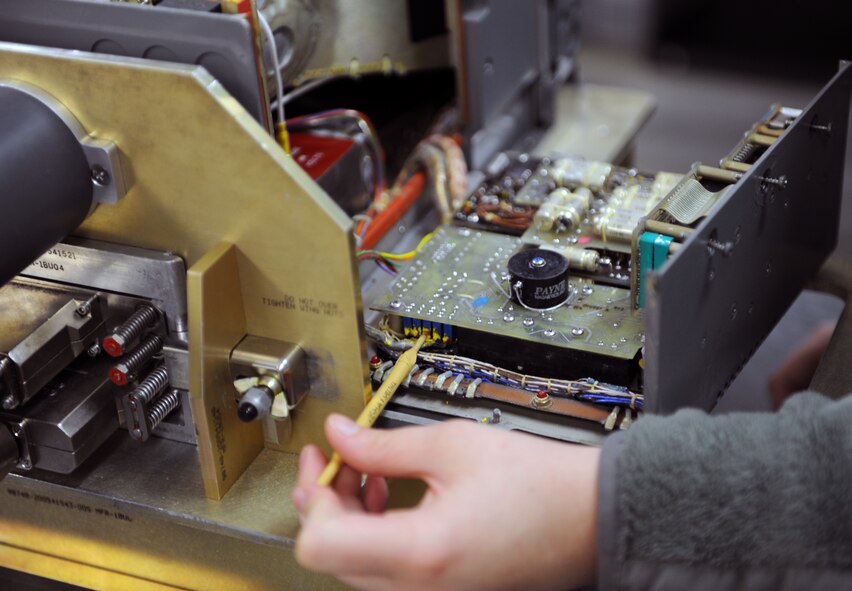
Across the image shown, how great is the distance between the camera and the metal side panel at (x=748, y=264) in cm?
95

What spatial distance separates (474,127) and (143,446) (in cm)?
72

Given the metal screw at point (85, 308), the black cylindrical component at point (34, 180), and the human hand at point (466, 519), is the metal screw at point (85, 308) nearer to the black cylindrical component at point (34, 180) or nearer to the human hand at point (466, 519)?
the black cylindrical component at point (34, 180)

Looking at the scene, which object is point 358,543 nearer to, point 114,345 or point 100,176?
point 114,345

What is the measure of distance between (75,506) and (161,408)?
0.56ft

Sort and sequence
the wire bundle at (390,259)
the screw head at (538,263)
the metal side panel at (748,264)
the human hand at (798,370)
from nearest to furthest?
the metal side panel at (748,264)
the screw head at (538,263)
the wire bundle at (390,259)
the human hand at (798,370)

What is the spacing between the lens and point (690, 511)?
0.87 metres

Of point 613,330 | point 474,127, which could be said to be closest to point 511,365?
point 613,330

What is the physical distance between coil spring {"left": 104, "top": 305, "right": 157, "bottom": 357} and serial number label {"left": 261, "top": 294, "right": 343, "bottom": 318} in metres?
0.12

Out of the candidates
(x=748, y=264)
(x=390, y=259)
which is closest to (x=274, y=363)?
(x=390, y=259)

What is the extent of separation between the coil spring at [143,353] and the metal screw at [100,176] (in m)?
0.16

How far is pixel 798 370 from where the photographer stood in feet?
5.01

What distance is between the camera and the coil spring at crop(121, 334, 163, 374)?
107 cm

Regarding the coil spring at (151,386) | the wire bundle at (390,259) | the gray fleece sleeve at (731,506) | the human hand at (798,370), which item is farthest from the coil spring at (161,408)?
the human hand at (798,370)

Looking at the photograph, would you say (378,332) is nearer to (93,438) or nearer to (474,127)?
(93,438)
